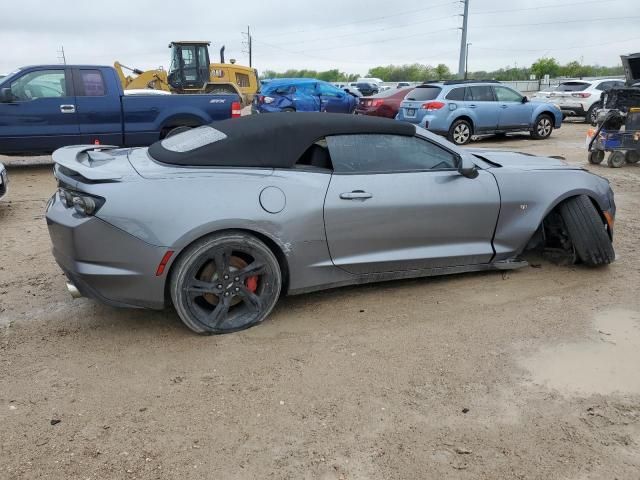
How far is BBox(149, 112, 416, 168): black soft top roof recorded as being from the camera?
12.3ft

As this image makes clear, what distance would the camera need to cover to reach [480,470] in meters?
2.46

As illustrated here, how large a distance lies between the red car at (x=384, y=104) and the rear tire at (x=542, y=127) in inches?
147

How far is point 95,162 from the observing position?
389 centimetres

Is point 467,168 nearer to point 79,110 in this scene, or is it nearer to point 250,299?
point 250,299

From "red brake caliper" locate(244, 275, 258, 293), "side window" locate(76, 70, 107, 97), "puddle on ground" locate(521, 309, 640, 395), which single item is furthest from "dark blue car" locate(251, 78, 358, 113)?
"puddle on ground" locate(521, 309, 640, 395)

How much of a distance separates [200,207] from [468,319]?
2.01 metres

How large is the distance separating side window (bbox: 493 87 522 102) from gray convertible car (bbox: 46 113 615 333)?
10.8 meters

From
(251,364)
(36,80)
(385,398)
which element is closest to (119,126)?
(36,80)

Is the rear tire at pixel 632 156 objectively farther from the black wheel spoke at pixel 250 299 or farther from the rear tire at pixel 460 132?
the black wheel spoke at pixel 250 299

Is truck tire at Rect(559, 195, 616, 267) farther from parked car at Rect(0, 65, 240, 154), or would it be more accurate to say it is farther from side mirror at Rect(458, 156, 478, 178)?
parked car at Rect(0, 65, 240, 154)

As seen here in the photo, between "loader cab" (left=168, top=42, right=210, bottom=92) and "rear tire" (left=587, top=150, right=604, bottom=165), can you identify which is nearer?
"rear tire" (left=587, top=150, right=604, bottom=165)

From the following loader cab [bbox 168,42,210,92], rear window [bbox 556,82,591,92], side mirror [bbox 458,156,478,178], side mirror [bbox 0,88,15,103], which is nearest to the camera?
side mirror [bbox 458,156,478,178]

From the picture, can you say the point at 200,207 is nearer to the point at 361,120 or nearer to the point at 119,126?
the point at 361,120

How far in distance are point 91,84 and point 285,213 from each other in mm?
7819
